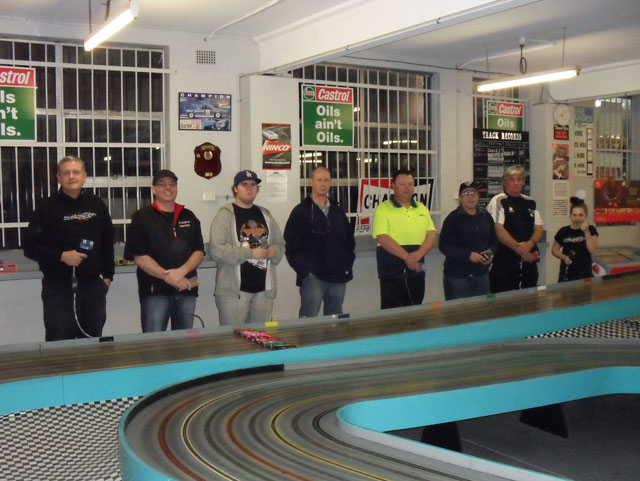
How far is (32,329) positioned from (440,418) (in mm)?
4115

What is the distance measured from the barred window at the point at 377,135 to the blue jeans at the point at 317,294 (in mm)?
2356

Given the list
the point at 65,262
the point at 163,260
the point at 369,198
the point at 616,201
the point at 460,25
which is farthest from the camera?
the point at 616,201

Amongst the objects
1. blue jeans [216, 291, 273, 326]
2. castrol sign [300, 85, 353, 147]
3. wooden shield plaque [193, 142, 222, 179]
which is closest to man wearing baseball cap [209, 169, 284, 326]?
blue jeans [216, 291, 273, 326]

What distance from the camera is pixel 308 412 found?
266cm

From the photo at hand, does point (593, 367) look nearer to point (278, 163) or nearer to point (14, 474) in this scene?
point (14, 474)

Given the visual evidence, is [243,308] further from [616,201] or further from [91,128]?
[616,201]

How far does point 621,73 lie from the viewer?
Result: 8922 mm

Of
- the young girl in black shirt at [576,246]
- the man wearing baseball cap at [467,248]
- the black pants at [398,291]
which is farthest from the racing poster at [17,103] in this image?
the young girl in black shirt at [576,246]

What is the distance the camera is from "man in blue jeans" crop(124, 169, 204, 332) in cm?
466

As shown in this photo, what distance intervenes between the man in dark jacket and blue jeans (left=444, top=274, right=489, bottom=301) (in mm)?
861

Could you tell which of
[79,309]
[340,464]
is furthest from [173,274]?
[340,464]

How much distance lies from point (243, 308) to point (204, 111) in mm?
2553

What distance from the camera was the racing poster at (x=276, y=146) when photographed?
7.14 metres

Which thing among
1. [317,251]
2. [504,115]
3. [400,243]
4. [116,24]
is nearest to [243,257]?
[317,251]
